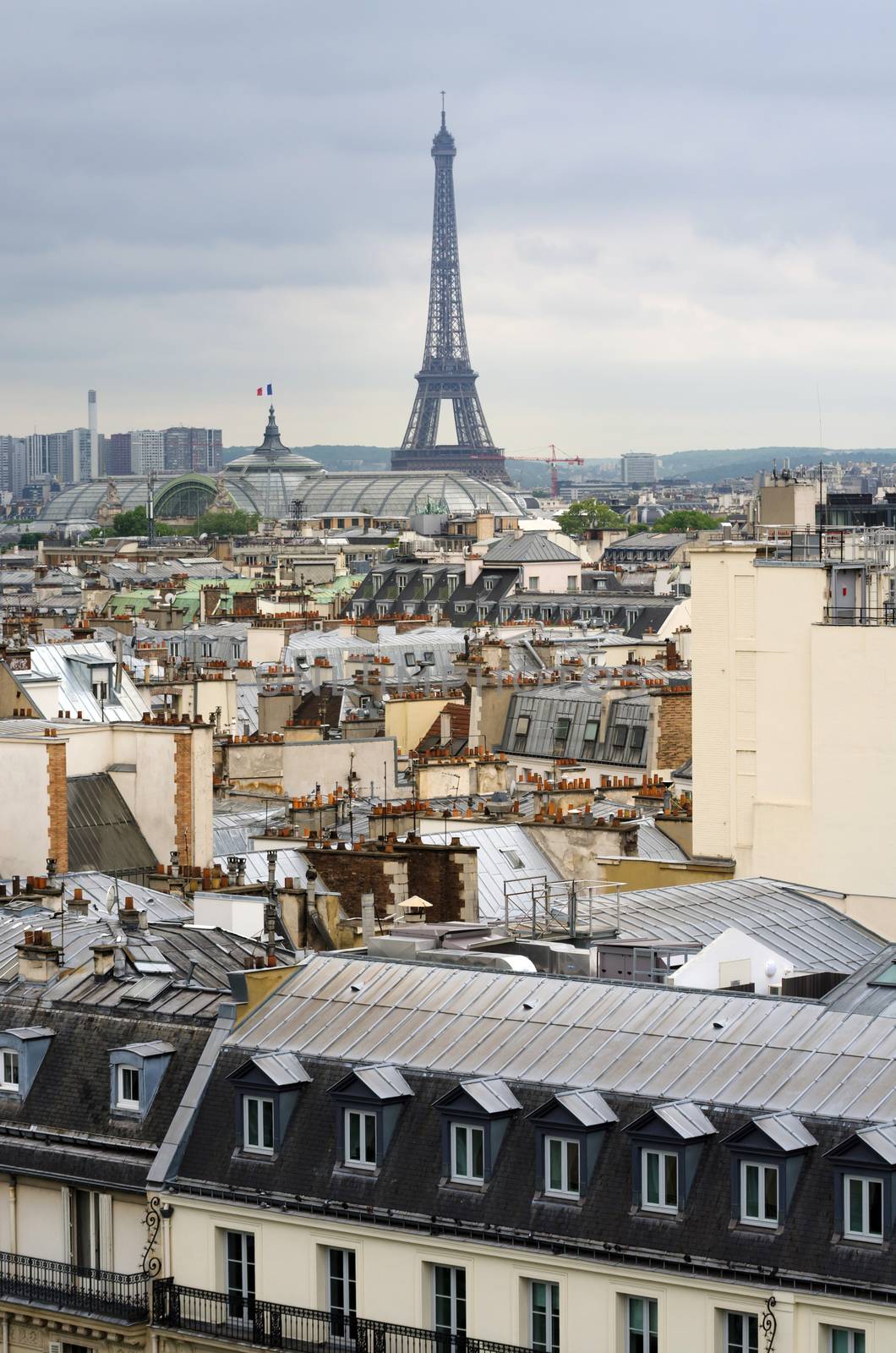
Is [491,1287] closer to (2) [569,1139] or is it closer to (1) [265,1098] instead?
(2) [569,1139]

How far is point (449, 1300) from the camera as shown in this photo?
2069cm

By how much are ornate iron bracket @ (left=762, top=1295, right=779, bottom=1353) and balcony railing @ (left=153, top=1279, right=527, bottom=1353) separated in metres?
2.01

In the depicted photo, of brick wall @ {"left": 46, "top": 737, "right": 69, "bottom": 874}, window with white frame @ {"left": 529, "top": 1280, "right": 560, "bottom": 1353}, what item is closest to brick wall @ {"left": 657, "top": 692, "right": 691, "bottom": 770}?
brick wall @ {"left": 46, "top": 737, "right": 69, "bottom": 874}

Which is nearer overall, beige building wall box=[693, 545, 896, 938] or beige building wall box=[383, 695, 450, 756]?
beige building wall box=[693, 545, 896, 938]

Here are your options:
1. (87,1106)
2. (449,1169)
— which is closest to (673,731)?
(87,1106)

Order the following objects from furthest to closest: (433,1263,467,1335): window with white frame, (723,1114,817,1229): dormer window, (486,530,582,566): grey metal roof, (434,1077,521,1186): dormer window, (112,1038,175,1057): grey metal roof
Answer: (486,530,582,566): grey metal roof, (112,1038,175,1057): grey metal roof, (434,1077,521,1186): dormer window, (433,1263,467,1335): window with white frame, (723,1114,817,1229): dormer window

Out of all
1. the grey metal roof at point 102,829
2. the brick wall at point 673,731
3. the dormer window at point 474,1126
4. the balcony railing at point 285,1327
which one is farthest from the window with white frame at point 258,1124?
the brick wall at point 673,731

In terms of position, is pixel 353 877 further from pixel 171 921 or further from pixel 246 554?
pixel 246 554

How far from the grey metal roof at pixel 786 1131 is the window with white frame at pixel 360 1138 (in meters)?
3.37

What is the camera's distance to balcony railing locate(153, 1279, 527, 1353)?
67.6ft

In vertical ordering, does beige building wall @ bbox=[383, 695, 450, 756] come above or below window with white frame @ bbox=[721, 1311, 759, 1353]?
above

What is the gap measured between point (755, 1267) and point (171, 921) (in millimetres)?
13283

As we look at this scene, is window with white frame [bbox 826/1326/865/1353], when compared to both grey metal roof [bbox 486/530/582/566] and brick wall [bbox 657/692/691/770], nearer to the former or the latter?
brick wall [bbox 657/692/691/770]

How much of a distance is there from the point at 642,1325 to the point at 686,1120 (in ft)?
4.80
